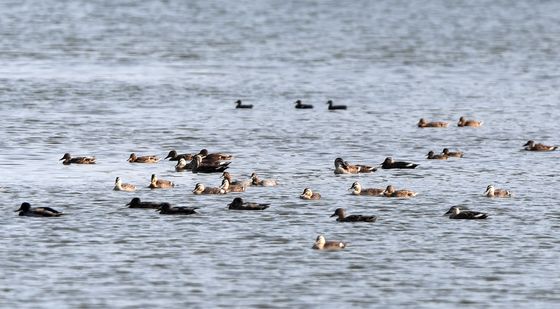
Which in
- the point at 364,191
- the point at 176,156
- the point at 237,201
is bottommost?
the point at 364,191

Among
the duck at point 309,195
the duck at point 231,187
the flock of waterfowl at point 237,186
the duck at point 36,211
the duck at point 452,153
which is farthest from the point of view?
the duck at point 452,153

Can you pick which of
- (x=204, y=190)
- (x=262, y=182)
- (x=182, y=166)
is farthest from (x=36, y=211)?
(x=182, y=166)

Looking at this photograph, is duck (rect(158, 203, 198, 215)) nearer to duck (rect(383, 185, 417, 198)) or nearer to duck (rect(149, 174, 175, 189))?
duck (rect(149, 174, 175, 189))

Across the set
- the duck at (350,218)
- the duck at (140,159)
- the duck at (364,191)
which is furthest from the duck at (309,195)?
the duck at (140,159)

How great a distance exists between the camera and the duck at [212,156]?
4028 cm

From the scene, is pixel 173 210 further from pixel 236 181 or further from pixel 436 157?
pixel 436 157

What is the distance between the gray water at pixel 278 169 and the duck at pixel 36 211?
15cm

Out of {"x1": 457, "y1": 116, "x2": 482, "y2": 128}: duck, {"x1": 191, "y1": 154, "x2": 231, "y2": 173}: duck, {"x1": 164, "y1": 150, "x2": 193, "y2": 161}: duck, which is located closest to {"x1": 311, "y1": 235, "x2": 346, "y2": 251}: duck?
{"x1": 191, "y1": 154, "x2": 231, "y2": 173}: duck

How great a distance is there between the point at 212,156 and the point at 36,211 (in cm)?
875

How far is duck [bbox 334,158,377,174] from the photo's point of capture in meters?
38.8

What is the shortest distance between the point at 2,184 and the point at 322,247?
10.2m

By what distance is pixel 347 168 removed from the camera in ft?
127

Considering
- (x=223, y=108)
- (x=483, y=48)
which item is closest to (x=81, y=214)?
(x=223, y=108)

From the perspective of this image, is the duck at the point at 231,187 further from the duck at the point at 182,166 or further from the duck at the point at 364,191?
the duck at the point at 182,166
